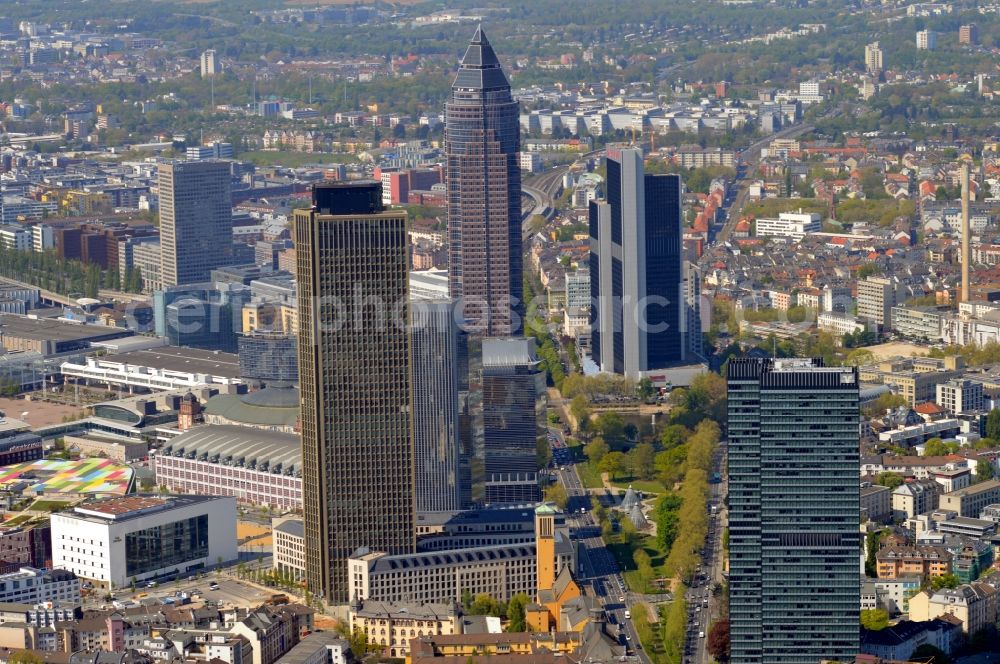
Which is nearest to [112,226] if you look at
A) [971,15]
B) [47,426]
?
[47,426]

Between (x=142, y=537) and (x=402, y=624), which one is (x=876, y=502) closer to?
(x=402, y=624)

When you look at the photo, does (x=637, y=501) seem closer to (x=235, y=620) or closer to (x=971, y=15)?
(x=235, y=620)

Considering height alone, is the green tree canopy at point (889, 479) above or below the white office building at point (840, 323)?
below

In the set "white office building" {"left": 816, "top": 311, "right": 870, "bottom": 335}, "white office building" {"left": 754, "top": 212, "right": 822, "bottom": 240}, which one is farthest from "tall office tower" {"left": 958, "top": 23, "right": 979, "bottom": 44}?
"white office building" {"left": 816, "top": 311, "right": 870, "bottom": 335}

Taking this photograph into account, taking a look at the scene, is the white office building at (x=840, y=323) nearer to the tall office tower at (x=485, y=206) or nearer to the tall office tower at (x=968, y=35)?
the tall office tower at (x=485, y=206)

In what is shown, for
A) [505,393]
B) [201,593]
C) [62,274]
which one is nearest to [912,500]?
[505,393]

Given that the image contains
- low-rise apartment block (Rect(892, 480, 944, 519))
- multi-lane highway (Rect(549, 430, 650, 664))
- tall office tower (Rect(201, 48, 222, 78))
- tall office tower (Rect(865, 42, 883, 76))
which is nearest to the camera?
multi-lane highway (Rect(549, 430, 650, 664))

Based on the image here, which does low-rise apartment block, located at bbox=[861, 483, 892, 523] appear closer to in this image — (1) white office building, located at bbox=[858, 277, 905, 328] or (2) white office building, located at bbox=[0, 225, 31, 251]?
(1) white office building, located at bbox=[858, 277, 905, 328]

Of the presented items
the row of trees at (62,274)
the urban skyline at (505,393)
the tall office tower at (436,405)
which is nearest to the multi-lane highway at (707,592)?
the urban skyline at (505,393)

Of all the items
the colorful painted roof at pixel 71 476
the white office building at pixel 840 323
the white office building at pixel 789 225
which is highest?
the white office building at pixel 789 225
